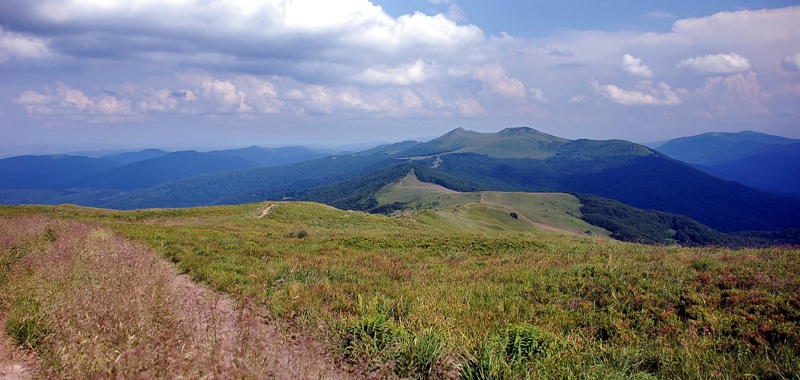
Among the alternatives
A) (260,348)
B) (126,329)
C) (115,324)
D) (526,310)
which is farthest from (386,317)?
(115,324)

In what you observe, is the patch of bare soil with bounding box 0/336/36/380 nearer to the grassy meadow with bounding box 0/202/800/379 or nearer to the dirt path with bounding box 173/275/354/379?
the grassy meadow with bounding box 0/202/800/379

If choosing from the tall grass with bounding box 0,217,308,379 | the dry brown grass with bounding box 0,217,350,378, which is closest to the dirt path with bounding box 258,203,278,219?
the tall grass with bounding box 0,217,308,379

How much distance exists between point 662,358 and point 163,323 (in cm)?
670

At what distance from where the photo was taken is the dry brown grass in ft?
11.8

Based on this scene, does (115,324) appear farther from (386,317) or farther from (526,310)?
(526,310)

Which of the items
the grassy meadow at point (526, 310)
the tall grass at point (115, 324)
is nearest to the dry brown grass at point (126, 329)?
the tall grass at point (115, 324)

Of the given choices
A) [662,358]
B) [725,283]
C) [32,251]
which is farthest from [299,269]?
[725,283]

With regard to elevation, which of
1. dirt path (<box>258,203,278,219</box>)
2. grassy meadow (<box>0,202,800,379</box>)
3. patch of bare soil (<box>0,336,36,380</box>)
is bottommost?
dirt path (<box>258,203,278,219</box>)

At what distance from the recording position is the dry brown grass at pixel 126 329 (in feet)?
11.8

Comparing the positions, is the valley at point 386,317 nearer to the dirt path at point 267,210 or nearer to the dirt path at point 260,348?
the dirt path at point 260,348

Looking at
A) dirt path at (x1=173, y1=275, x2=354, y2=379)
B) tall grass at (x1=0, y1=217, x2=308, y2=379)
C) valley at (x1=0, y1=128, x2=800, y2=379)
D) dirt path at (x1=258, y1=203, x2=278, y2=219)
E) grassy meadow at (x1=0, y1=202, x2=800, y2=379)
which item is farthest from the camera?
dirt path at (x1=258, y1=203, x2=278, y2=219)

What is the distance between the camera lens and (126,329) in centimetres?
438

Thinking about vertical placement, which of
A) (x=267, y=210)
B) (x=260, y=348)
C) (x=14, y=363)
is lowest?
(x=267, y=210)

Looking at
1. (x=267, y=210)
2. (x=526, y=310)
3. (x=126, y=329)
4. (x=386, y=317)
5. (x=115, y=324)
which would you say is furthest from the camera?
(x=267, y=210)
